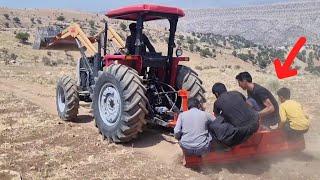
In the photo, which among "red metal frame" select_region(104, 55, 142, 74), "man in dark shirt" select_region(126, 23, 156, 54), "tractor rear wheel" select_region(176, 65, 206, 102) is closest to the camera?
"red metal frame" select_region(104, 55, 142, 74)

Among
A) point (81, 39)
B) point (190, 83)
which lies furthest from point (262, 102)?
point (81, 39)

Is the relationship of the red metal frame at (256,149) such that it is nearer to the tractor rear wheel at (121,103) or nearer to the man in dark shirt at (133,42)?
the tractor rear wheel at (121,103)

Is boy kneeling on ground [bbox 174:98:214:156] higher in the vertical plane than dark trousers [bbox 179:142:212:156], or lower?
higher

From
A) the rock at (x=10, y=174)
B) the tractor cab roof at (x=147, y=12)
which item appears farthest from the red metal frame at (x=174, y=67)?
the rock at (x=10, y=174)

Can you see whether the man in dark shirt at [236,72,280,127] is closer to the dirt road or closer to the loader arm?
the dirt road

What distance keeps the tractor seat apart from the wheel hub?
0.88 m

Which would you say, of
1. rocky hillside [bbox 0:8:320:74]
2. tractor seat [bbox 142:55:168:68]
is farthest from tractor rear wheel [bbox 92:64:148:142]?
rocky hillside [bbox 0:8:320:74]

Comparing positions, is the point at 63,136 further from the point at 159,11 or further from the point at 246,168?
the point at 246,168

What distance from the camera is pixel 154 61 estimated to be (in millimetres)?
9492

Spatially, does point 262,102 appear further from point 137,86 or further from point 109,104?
point 109,104

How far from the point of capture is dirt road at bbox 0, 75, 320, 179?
7336 mm

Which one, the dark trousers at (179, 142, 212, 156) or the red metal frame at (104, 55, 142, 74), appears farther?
the red metal frame at (104, 55, 142, 74)

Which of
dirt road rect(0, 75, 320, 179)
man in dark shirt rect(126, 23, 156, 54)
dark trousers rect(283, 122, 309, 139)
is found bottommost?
dirt road rect(0, 75, 320, 179)

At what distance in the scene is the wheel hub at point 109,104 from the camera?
888cm
